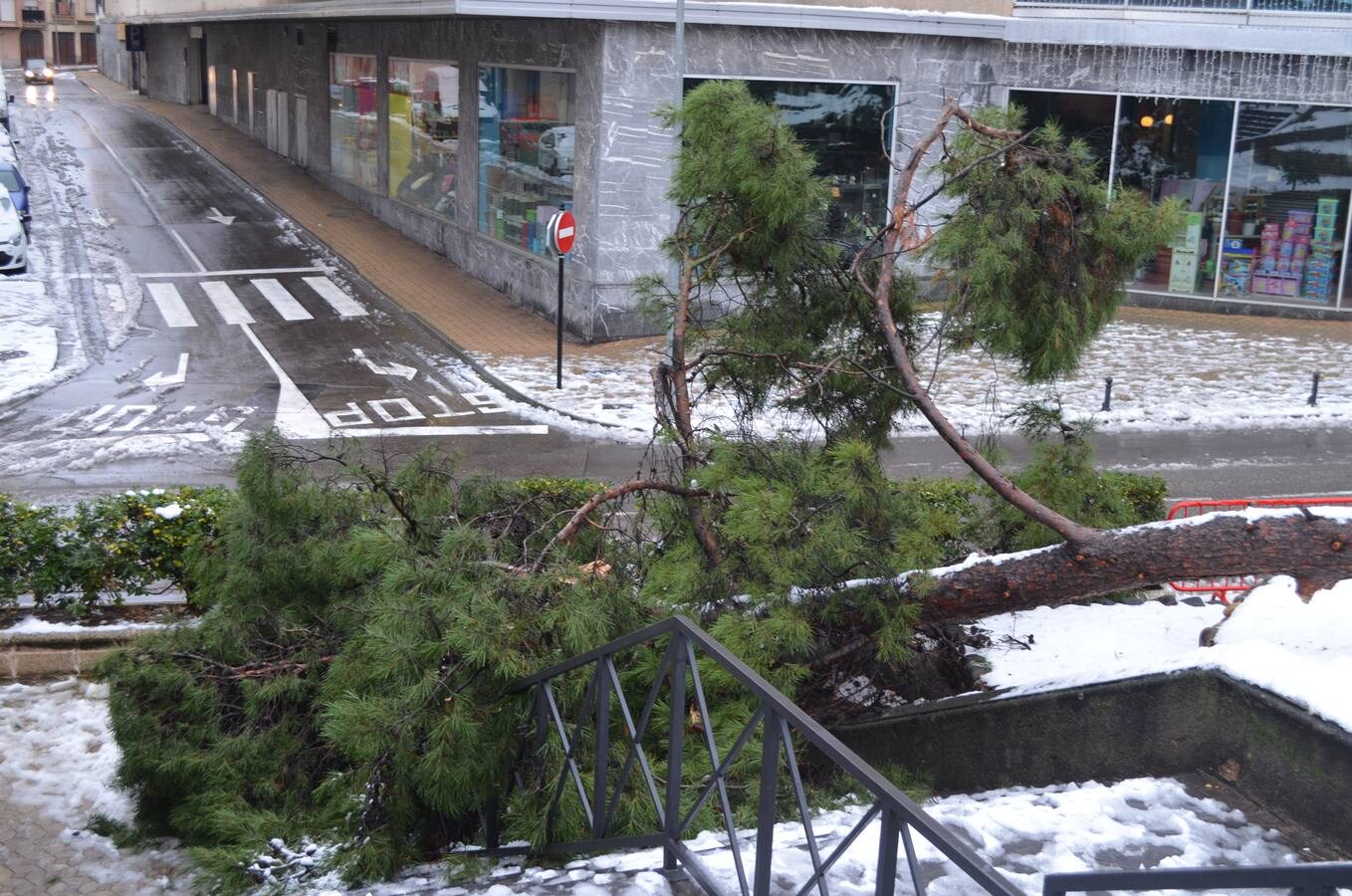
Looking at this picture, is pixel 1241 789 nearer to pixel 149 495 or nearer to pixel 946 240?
pixel 946 240

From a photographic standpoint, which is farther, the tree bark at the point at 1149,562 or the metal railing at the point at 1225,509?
the metal railing at the point at 1225,509

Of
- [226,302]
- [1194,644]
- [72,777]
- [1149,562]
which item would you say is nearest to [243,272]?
[226,302]

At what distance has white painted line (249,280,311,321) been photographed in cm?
2069

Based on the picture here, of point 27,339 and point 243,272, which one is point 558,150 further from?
point 27,339

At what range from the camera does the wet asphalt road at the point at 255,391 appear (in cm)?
1412

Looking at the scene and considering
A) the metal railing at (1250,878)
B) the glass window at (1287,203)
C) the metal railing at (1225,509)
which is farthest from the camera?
the glass window at (1287,203)

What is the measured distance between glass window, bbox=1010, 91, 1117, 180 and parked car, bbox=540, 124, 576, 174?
7542mm

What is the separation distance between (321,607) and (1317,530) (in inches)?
209

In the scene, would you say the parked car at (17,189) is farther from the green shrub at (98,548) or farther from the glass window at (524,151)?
the green shrub at (98,548)

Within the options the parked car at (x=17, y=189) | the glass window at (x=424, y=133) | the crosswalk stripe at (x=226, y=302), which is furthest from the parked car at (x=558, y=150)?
the parked car at (x=17, y=189)

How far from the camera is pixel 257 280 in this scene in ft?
75.6

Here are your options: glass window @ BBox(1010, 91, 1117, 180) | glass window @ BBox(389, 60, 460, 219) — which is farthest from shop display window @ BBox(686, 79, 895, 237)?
glass window @ BBox(389, 60, 460, 219)

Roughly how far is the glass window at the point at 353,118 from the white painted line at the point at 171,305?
688cm

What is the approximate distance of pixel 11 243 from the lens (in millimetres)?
22141
